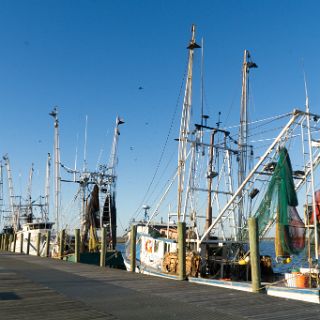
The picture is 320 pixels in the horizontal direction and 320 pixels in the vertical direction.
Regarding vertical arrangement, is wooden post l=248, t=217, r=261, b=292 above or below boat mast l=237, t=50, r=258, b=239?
below

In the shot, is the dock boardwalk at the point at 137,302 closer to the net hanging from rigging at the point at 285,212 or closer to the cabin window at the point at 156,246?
the net hanging from rigging at the point at 285,212

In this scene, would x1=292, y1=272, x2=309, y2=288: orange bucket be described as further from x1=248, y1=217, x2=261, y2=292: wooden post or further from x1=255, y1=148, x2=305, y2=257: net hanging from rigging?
x1=248, y1=217, x2=261, y2=292: wooden post

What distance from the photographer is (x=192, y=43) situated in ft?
83.1

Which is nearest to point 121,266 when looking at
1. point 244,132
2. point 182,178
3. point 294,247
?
point 182,178

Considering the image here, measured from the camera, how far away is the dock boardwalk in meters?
8.47

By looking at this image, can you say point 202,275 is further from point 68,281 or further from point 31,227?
point 31,227

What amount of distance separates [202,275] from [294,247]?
4799 millimetres

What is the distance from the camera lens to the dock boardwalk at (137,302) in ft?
27.8

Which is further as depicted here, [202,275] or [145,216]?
[145,216]

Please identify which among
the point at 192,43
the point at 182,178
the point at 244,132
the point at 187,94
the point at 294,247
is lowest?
the point at 294,247

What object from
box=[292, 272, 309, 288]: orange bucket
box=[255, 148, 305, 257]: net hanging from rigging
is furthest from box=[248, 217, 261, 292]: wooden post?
box=[255, 148, 305, 257]: net hanging from rigging

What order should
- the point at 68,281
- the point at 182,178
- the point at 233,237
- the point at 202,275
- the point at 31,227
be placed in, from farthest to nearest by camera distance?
the point at 31,227 → the point at 182,178 → the point at 233,237 → the point at 202,275 → the point at 68,281

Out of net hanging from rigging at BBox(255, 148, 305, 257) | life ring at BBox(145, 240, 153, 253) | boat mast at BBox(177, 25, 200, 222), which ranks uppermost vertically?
boat mast at BBox(177, 25, 200, 222)

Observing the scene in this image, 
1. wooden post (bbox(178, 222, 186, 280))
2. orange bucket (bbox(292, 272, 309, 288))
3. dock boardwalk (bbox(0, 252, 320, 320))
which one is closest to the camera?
dock boardwalk (bbox(0, 252, 320, 320))
